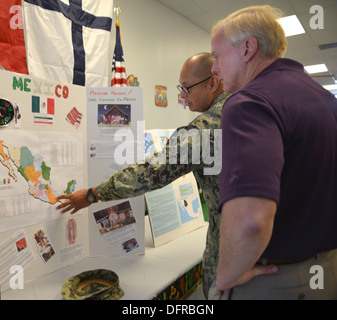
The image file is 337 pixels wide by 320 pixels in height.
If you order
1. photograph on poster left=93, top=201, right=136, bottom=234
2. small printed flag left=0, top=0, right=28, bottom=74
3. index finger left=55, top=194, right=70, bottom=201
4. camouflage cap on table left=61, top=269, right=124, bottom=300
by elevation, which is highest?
small printed flag left=0, top=0, right=28, bottom=74

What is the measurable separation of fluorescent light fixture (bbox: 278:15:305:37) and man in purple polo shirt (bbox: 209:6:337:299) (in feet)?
12.7

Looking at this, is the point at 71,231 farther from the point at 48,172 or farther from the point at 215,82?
the point at 215,82

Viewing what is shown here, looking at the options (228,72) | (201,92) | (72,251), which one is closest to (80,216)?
(72,251)

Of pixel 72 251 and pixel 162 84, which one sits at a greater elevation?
pixel 162 84

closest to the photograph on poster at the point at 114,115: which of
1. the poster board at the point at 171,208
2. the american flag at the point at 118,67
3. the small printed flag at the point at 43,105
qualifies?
the small printed flag at the point at 43,105

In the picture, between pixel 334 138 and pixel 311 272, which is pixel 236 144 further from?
pixel 311 272

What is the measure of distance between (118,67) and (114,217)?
163cm

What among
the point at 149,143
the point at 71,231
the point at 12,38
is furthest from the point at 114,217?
the point at 12,38

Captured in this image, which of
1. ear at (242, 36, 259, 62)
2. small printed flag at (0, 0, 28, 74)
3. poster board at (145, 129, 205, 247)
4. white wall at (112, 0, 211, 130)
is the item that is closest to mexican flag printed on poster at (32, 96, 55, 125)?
poster board at (145, 129, 205, 247)

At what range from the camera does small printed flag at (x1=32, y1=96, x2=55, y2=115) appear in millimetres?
1215

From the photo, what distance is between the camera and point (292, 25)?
166 inches

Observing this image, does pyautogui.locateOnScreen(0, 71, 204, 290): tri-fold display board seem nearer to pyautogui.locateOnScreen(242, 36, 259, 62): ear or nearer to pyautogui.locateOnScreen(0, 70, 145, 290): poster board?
pyautogui.locateOnScreen(0, 70, 145, 290): poster board
